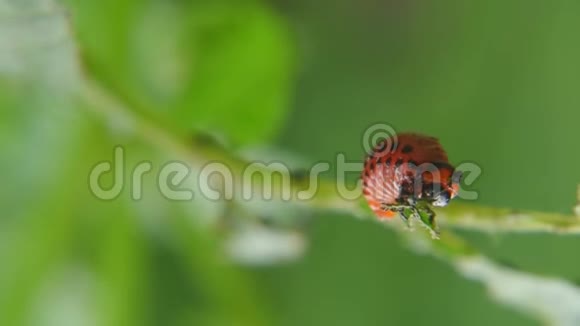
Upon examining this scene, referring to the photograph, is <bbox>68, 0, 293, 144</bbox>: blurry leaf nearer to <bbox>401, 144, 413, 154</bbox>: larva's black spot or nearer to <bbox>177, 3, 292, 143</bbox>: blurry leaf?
<bbox>177, 3, 292, 143</bbox>: blurry leaf

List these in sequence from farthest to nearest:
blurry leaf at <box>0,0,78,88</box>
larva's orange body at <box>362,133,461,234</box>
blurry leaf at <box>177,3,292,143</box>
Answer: blurry leaf at <box>177,3,292,143</box>
blurry leaf at <box>0,0,78,88</box>
larva's orange body at <box>362,133,461,234</box>

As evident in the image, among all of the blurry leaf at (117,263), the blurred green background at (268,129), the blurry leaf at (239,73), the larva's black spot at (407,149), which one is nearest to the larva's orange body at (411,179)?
the larva's black spot at (407,149)

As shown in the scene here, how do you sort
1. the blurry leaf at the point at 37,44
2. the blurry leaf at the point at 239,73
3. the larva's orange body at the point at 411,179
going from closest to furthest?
the larva's orange body at the point at 411,179 → the blurry leaf at the point at 37,44 → the blurry leaf at the point at 239,73

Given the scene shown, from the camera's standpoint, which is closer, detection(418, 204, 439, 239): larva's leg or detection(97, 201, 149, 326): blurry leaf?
detection(418, 204, 439, 239): larva's leg

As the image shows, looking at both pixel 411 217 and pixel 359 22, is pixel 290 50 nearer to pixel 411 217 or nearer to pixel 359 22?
pixel 359 22

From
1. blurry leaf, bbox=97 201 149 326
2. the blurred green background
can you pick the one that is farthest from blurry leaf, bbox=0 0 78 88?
blurry leaf, bbox=97 201 149 326

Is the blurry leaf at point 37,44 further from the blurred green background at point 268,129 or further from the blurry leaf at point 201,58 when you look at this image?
the blurry leaf at point 201,58

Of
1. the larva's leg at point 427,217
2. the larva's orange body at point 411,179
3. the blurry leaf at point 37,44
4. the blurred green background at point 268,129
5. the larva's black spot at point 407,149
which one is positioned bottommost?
the larva's leg at point 427,217

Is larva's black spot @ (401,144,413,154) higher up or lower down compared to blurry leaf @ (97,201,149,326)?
lower down

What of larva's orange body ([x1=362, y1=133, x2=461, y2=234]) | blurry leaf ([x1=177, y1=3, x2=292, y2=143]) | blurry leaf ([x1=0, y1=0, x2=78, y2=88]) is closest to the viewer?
larva's orange body ([x1=362, y1=133, x2=461, y2=234])
